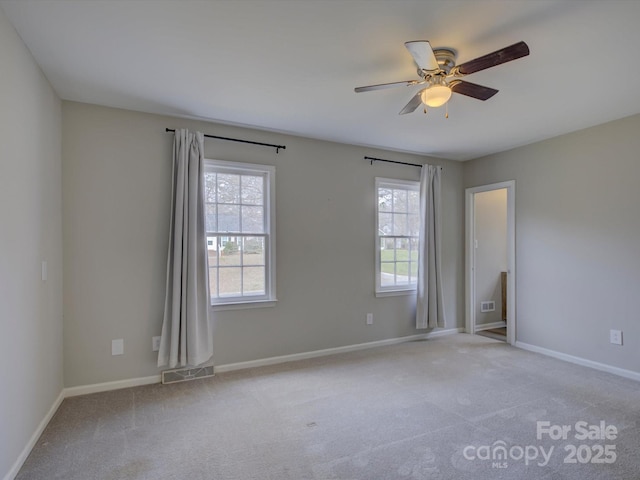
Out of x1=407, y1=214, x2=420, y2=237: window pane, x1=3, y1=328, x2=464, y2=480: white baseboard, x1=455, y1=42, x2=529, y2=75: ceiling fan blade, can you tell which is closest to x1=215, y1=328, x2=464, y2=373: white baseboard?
x1=3, y1=328, x2=464, y2=480: white baseboard

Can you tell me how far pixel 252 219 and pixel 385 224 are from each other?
1805 mm

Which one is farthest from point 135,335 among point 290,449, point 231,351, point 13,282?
point 290,449

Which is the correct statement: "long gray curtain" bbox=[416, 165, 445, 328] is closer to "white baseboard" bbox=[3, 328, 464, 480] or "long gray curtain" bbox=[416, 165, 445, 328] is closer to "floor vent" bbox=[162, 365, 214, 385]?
"white baseboard" bbox=[3, 328, 464, 480]

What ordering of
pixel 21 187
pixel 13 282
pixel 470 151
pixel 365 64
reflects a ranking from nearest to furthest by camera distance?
pixel 13 282, pixel 21 187, pixel 365 64, pixel 470 151

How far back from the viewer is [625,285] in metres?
3.39

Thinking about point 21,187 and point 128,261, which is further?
point 128,261

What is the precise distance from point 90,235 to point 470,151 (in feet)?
14.6

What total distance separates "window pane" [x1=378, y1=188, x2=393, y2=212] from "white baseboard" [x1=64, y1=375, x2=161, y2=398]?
318 cm

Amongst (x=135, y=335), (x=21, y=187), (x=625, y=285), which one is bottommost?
(x=135, y=335)

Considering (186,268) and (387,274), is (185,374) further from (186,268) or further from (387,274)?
(387,274)

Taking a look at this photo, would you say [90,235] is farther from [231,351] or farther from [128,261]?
[231,351]

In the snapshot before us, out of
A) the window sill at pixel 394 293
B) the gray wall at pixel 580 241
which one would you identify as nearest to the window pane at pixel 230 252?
the window sill at pixel 394 293

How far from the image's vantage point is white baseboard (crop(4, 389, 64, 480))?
6.28 ft

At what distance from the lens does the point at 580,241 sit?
3752mm
